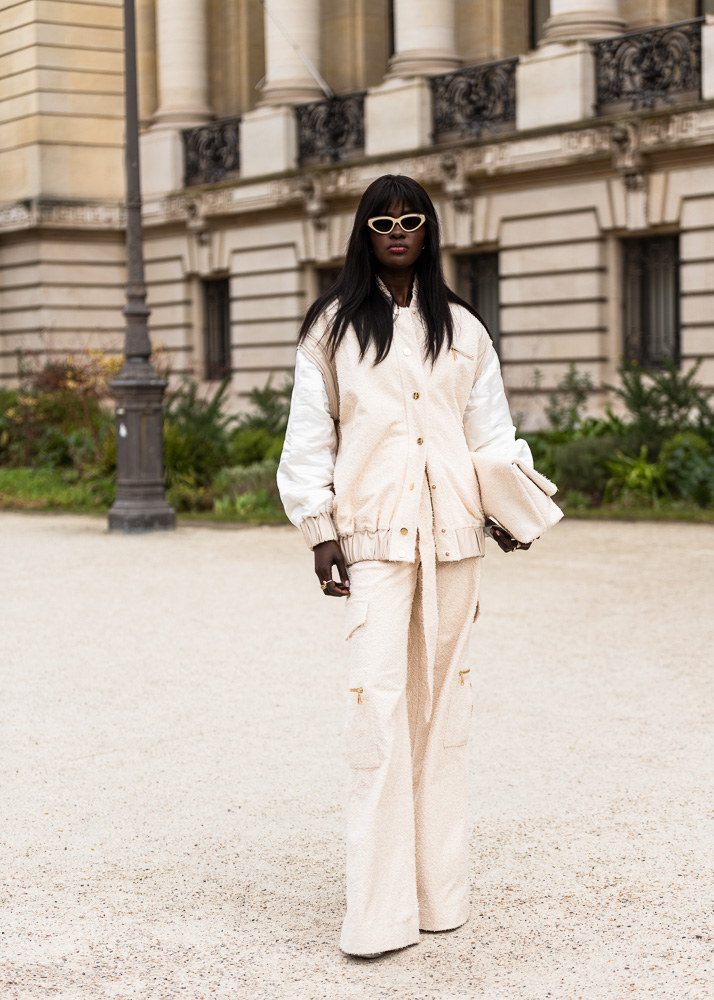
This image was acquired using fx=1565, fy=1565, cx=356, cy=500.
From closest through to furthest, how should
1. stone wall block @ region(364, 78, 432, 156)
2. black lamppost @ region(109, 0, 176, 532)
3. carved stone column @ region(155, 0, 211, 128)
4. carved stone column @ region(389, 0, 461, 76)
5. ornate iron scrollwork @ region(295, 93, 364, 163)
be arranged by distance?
black lamppost @ region(109, 0, 176, 532) → stone wall block @ region(364, 78, 432, 156) → carved stone column @ region(389, 0, 461, 76) → ornate iron scrollwork @ region(295, 93, 364, 163) → carved stone column @ region(155, 0, 211, 128)

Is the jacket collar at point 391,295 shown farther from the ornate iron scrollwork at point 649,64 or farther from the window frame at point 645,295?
the ornate iron scrollwork at point 649,64

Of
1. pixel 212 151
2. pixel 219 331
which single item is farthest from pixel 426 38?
pixel 219 331

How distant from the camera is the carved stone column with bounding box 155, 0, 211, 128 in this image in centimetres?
2931

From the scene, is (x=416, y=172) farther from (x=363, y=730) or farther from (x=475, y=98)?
(x=363, y=730)

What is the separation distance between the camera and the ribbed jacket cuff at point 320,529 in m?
4.18

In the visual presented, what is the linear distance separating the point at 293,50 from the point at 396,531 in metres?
24.1

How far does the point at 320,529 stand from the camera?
165 inches

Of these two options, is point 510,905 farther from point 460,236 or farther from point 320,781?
point 460,236

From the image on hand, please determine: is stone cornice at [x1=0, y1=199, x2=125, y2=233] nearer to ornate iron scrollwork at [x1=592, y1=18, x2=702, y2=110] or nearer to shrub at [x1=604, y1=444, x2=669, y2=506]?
ornate iron scrollwork at [x1=592, y1=18, x2=702, y2=110]

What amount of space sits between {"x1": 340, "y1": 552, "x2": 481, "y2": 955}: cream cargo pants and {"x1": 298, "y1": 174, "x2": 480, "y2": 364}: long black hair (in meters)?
0.58

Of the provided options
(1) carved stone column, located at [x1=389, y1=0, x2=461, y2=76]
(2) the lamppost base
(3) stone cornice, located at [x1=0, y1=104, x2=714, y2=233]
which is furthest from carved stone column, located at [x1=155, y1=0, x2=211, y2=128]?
(2) the lamppost base

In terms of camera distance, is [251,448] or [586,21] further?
[586,21]

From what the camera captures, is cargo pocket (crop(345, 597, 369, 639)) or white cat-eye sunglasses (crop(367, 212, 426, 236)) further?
white cat-eye sunglasses (crop(367, 212, 426, 236))

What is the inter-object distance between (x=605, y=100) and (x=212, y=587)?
12.6 m
